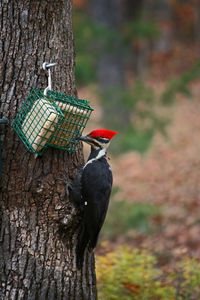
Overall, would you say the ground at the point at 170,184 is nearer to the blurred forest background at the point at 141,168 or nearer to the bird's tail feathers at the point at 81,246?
the blurred forest background at the point at 141,168

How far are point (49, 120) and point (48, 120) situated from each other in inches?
0.5

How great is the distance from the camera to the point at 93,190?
3.59 meters

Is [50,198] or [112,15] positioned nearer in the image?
[50,198]

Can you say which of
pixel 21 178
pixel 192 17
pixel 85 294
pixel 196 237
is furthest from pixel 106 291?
pixel 192 17

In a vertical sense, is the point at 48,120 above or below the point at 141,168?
below

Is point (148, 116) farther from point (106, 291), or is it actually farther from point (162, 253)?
point (106, 291)

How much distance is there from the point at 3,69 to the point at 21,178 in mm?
862

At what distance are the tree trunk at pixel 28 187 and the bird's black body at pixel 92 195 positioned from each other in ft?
0.53

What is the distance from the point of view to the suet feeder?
9.76 ft

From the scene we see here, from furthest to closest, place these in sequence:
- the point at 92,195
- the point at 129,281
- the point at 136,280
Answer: the point at 129,281 → the point at 136,280 → the point at 92,195

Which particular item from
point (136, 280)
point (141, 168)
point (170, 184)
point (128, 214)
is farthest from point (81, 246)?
point (141, 168)

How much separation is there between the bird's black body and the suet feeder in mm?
348

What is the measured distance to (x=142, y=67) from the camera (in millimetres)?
21594

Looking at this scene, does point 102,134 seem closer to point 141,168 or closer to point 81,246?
point 81,246
